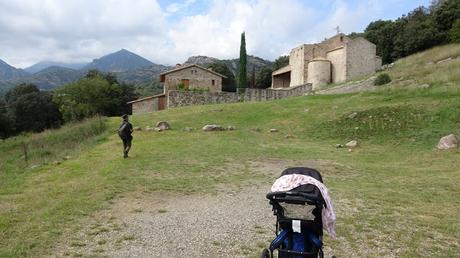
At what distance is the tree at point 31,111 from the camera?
184 ft

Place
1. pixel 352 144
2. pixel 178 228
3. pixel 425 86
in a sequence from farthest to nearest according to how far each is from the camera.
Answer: pixel 425 86 < pixel 352 144 < pixel 178 228

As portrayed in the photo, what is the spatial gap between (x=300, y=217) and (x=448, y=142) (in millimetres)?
12473

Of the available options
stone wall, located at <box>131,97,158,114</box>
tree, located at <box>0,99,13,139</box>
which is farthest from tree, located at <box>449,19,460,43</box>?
tree, located at <box>0,99,13,139</box>

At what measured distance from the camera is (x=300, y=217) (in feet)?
13.6

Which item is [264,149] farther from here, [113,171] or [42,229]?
[42,229]

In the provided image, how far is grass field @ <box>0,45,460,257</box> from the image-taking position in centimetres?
638

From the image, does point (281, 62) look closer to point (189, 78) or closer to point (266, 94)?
point (189, 78)

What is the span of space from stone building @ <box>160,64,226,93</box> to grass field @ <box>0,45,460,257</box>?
16.1 meters

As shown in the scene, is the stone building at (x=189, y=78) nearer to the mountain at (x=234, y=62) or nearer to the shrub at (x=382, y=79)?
the shrub at (x=382, y=79)

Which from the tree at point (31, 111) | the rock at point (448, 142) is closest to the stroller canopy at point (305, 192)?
the rock at point (448, 142)

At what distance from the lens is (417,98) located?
70.3 ft

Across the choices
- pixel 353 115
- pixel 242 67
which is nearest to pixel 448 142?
pixel 353 115

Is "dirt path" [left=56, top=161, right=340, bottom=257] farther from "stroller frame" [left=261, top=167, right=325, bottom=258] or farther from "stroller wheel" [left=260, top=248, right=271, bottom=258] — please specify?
"stroller frame" [left=261, top=167, right=325, bottom=258]

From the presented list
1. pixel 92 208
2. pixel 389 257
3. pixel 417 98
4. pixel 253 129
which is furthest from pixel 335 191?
pixel 417 98
